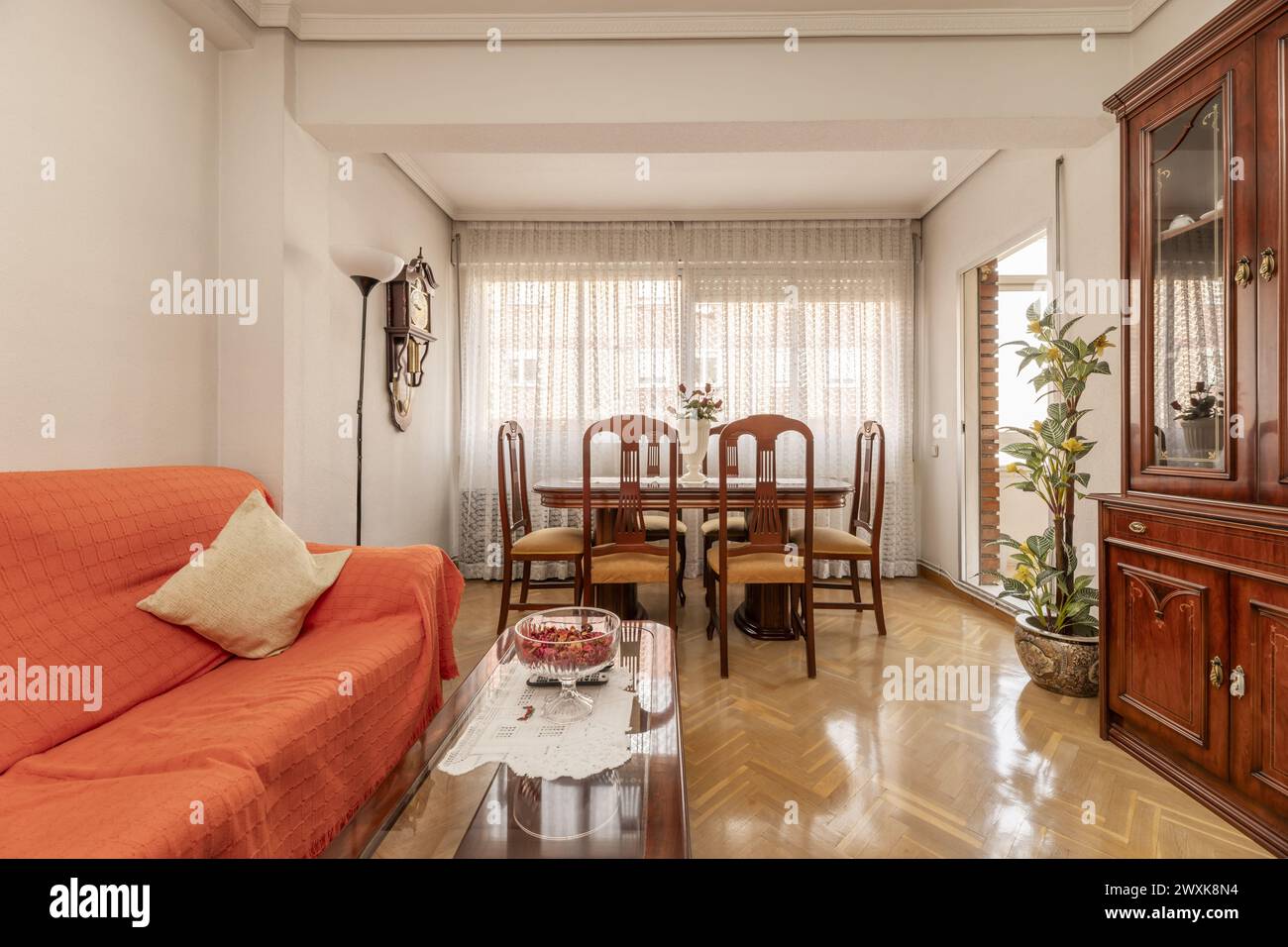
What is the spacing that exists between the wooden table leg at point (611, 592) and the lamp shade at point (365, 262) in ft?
5.07

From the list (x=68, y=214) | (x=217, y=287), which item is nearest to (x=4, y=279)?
(x=68, y=214)

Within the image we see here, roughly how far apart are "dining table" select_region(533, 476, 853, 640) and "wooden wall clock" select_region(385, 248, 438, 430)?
108cm

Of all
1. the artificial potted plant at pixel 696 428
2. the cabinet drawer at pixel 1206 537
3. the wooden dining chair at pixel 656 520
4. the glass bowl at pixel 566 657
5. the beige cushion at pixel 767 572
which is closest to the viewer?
the glass bowl at pixel 566 657

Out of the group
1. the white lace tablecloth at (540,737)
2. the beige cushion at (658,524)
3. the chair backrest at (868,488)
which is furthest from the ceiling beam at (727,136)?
the white lace tablecloth at (540,737)

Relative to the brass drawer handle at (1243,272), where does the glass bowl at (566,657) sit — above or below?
below

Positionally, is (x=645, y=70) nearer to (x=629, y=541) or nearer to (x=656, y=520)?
(x=629, y=541)

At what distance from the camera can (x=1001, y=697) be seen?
7.93ft

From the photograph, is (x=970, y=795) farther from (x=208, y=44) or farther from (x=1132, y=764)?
(x=208, y=44)

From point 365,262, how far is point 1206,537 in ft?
10.5

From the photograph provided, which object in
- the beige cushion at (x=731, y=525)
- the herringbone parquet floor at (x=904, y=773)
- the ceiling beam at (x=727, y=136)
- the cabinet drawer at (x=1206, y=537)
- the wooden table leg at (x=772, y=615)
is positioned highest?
the ceiling beam at (x=727, y=136)

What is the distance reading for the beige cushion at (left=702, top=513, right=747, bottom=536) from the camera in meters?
3.60

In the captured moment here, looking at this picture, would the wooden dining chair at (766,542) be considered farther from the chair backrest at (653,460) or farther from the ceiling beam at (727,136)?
the ceiling beam at (727,136)

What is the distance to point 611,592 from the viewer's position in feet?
10.7

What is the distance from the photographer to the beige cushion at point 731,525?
3.60 metres
